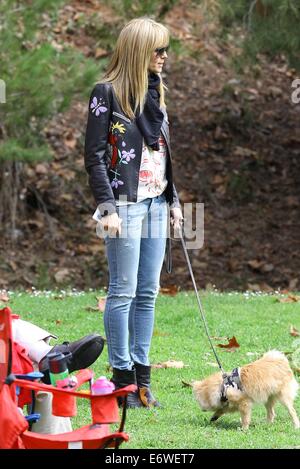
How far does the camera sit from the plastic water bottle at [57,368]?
4.02m

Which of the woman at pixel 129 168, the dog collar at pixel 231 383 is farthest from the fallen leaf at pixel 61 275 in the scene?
the dog collar at pixel 231 383

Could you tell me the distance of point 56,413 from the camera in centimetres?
392

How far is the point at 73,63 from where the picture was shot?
1227 centimetres

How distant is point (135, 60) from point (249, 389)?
5.79ft

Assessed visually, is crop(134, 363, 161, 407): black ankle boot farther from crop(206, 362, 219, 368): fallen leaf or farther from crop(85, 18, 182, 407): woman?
crop(206, 362, 219, 368): fallen leaf

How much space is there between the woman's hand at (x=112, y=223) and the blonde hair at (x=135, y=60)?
548 millimetres

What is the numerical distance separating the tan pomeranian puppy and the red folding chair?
3.15ft

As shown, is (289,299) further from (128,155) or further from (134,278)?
(128,155)

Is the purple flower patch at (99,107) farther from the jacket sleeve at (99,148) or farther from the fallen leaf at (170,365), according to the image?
the fallen leaf at (170,365)

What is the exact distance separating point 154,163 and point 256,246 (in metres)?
10.4

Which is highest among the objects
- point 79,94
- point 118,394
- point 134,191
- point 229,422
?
point 79,94

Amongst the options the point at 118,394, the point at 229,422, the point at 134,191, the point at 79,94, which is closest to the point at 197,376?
the point at 229,422

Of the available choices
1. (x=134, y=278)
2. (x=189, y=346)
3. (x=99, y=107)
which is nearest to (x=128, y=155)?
(x=99, y=107)
